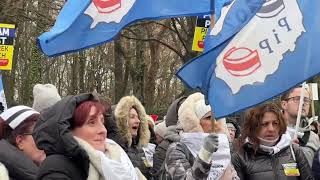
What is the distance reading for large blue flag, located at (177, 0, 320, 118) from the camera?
455 cm

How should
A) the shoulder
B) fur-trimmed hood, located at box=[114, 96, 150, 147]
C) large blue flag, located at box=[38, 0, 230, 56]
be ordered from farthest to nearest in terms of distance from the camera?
fur-trimmed hood, located at box=[114, 96, 150, 147] → large blue flag, located at box=[38, 0, 230, 56] → the shoulder

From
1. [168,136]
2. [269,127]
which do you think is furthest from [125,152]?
[168,136]

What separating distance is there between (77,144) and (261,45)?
1572mm

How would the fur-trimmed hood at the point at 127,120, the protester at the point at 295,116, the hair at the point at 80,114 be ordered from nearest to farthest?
1. the hair at the point at 80,114
2. the protester at the point at 295,116
3. the fur-trimmed hood at the point at 127,120

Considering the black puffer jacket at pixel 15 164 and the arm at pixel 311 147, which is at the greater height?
the black puffer jacket at pixel 15 164

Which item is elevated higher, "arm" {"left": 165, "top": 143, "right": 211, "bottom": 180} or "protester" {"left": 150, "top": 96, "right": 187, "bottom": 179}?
"arm" {"left": 165, "top": 143, "right": 211, "bottom": 180}

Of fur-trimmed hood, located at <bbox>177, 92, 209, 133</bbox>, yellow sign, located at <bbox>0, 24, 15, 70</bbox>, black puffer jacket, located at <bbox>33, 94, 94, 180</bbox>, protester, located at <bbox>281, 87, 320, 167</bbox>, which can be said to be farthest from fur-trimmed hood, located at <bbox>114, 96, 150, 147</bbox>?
yellow sign, located at <bbox>0, 24, 15, 70</bbox>

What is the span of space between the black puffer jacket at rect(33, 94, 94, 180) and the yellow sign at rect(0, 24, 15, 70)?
850cm

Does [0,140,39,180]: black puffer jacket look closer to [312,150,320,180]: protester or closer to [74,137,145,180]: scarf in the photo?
[74,137,145,180]: scarf

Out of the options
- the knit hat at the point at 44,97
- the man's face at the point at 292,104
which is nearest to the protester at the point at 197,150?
the man's face at the point at 292,104

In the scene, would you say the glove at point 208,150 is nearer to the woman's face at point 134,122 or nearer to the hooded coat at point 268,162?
the hooded coat at point 268,162

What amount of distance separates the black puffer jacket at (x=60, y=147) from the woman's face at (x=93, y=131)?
11 centimetres

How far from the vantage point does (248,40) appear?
4703mm

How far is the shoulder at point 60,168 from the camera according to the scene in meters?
3.72
